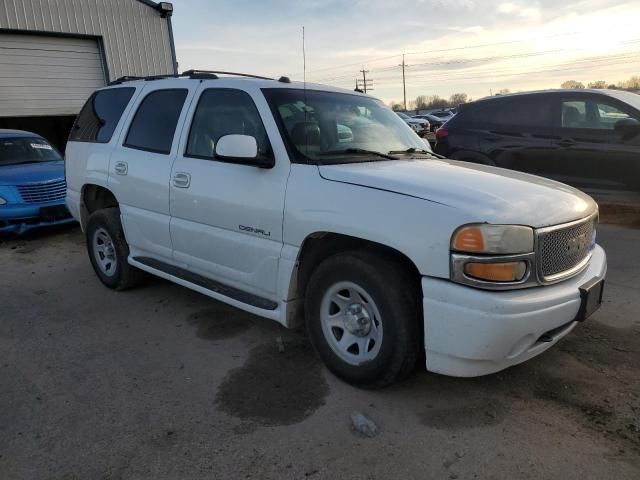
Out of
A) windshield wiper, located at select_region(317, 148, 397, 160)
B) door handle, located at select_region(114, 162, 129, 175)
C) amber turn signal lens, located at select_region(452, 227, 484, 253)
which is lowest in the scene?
amber turn signal lens, located at select_region(452, 227, 484, 253)

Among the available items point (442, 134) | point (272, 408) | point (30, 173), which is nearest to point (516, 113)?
point (442, 134)

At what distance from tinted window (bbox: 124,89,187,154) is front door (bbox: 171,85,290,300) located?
0.84 ft

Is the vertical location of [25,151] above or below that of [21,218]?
above

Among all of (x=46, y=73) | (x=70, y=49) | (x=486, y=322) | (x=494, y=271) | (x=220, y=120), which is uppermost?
(x=70, y=49)

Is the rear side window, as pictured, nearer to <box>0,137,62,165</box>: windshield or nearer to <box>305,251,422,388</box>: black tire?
<box>305,251,422,388</box>: black tire

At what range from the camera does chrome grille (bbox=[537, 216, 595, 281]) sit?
2.77 metres

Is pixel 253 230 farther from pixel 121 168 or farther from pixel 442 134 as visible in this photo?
pixel 442 134

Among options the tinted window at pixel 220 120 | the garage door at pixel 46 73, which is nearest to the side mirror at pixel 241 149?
the tinted window at pixel 220 120

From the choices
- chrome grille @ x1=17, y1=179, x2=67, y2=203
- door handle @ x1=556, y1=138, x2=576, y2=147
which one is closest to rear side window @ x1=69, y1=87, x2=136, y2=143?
chrome grille @ x1=17, y1=179, x2=67, y2=203

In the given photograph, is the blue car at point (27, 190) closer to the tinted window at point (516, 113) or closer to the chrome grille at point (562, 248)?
the tinted window at point (516, 113)

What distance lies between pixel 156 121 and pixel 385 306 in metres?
2.78

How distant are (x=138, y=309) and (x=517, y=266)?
3421 mm

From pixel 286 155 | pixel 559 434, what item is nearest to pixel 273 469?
pixel 559 434

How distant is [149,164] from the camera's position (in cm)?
436
